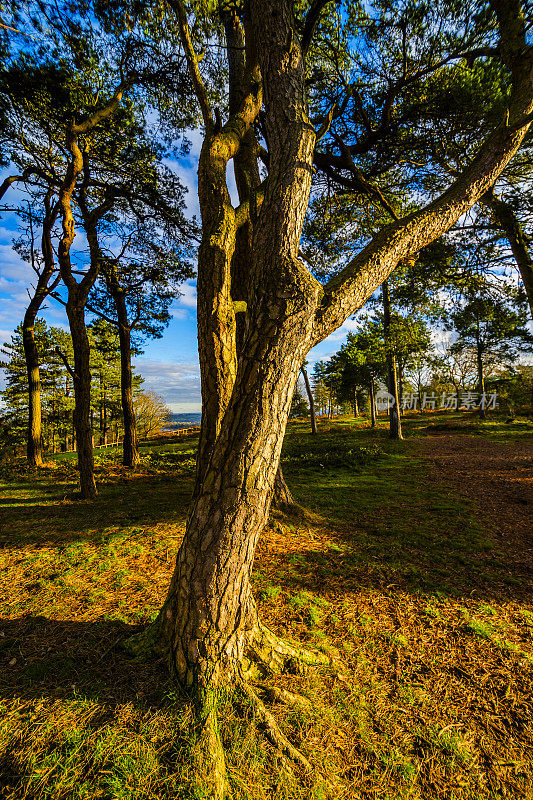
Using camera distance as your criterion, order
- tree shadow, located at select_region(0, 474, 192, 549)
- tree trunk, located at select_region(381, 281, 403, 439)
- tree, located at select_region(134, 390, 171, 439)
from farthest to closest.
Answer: tree, located at select_region(134, 390, 171, 439) < tree trunk, located at select_region(381, 281, 403, 439) < tree shadow, located at select_region(0, 474, 192, 549)

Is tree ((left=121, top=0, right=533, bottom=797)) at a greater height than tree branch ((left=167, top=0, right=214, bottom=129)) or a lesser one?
lesser

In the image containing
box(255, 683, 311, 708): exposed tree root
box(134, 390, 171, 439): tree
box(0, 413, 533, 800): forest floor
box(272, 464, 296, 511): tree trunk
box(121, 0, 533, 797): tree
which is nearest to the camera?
box(0, 413, 533, 800): forest floor

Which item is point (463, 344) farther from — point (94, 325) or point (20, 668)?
point (20, 668)

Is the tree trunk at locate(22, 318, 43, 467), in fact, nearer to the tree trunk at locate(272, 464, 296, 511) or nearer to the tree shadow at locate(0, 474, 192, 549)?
the tree shadow at locate(0, 474, 192, 549)

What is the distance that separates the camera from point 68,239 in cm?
586

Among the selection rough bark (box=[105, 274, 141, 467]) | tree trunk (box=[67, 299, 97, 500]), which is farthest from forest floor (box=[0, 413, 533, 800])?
rough bark (box=[105, 274, 141, 467])

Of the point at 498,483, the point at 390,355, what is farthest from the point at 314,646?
the point at 390,355

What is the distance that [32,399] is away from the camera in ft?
38.4

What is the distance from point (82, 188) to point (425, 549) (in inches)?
404

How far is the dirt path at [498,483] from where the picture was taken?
4512mm

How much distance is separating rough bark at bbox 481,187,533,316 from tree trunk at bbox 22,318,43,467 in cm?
1482

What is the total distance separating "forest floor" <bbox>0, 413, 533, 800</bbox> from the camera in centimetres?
160

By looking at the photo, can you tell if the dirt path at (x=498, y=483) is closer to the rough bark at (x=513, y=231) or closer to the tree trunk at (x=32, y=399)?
the rough bark at (x=513, y=231)

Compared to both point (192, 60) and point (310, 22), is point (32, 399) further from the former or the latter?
point (310, 22)
